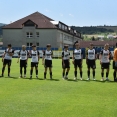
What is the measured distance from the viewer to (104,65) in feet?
59.2

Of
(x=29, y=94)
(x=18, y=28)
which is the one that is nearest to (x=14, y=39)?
(x=18, y=28)

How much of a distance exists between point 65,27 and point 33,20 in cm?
1549

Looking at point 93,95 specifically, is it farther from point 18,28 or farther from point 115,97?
point 18,28

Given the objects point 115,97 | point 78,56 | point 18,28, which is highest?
point 18,28

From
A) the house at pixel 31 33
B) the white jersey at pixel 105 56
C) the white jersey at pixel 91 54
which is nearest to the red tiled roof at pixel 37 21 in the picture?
the house at pixel 31 33

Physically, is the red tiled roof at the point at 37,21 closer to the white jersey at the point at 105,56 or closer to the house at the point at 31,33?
the house at the point at 31,33

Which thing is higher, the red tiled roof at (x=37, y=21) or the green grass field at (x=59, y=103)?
the red tiled roof at (x=37, y=21)

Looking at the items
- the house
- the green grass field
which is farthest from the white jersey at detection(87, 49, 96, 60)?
the house

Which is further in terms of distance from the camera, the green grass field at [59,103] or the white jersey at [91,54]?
the white jersey at [91,54]

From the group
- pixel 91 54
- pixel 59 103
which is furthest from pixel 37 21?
pixel 59 103

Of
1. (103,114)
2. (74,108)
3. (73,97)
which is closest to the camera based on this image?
(103,114)

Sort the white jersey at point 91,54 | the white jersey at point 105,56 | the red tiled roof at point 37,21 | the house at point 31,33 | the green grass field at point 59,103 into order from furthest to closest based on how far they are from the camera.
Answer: the red tiled roof at point 37,21 → the house at point 31,33 → the white jersey at point 91,54 → the white jersey at point 105,56 → the green grass field at point 59,103

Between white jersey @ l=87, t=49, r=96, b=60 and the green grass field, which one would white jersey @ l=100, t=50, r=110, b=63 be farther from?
the green grass field

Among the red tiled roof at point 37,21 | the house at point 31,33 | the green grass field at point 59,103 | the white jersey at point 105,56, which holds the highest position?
the red tiled roof at point 37,21
